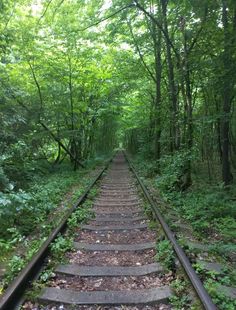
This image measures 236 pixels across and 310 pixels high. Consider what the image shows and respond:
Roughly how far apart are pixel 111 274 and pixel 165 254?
89 cm

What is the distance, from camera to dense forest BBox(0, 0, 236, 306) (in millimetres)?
6719

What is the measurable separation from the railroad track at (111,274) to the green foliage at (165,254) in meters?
0.08

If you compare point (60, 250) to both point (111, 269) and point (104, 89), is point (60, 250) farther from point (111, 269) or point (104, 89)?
point (104, 89)

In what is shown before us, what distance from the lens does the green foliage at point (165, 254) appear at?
4.03 meters

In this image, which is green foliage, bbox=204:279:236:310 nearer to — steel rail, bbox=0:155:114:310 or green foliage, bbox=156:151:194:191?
steel rail, bbox=0:155:114:310

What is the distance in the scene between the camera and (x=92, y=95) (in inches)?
695

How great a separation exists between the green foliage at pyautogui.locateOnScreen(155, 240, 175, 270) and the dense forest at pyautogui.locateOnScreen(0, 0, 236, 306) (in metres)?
1.33

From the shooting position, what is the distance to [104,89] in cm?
1803

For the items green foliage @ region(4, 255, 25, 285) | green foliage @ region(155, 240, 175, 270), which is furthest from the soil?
green foliage @ region(4, 255, 25, 285)

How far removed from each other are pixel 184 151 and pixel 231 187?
5.40ft

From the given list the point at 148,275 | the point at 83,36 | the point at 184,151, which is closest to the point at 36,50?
the point at 83,36

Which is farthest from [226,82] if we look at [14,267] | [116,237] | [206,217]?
[14,267]

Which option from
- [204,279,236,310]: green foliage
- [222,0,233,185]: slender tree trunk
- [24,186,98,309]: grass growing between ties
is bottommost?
[204,279,236,310]: green foliage

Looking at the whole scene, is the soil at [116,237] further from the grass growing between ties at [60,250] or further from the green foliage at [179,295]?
the green foliage at [179,295]
